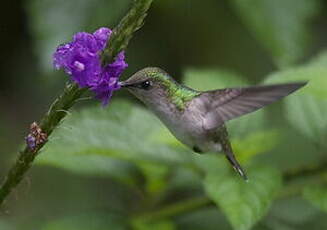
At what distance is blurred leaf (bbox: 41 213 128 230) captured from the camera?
10.1 feet

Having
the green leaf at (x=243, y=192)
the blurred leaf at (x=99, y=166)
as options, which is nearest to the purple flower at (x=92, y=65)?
the green leaf at (x=243, y=192)

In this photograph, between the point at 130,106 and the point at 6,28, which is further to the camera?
the point at 6,28

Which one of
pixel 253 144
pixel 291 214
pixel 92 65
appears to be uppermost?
pixel 92 65

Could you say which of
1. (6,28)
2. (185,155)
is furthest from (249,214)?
(6,28)

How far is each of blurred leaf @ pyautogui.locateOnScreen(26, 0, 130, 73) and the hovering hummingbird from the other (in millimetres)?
1792

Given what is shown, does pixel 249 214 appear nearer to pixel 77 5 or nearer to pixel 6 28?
pixel 77 5

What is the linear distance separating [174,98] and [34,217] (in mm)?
2727

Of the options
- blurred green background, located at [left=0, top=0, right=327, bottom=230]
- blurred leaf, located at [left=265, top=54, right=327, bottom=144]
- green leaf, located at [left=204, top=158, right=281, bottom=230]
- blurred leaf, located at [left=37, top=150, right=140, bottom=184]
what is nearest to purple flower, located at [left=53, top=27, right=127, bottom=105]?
blurred green background, located at [left=0, top=0, right=327, bottom=230]

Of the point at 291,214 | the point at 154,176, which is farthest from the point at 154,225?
the point at 291,214

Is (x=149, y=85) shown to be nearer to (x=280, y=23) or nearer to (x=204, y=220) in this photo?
(x=204, y=220)

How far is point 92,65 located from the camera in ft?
5.55

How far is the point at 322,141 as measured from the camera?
3207mm

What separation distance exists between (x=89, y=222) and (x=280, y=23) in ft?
5.17

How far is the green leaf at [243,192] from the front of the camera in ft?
8.61
